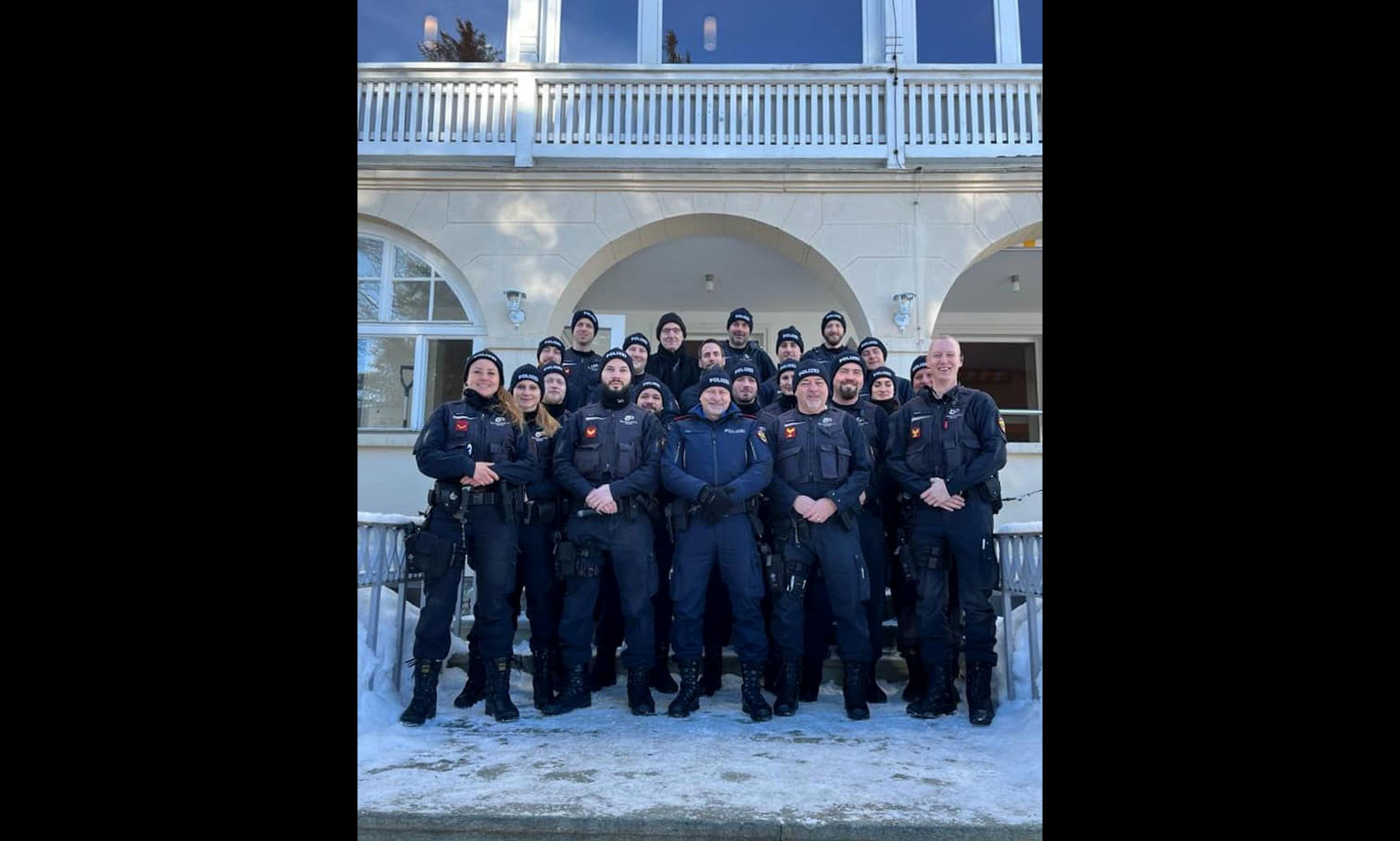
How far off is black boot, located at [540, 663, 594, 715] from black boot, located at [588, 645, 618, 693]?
517mm

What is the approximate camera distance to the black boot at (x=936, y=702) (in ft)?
16.9

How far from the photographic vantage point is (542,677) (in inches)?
207

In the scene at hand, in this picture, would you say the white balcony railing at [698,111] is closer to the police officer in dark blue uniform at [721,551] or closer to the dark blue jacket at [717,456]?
the dark blue jacket at [717,456]

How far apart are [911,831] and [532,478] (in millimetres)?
3123

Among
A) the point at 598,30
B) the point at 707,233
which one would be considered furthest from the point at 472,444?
the point at 598,30

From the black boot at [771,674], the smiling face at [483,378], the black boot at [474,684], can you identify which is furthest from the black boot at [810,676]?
the smiling face at [483,378]

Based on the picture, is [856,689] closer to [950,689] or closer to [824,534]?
[950,689]

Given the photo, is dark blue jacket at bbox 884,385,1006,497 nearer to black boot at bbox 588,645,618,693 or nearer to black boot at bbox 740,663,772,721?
black boot at bbox 740,663,772,721

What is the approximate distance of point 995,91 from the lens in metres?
10.2

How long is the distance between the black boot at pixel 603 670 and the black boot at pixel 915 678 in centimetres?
210
